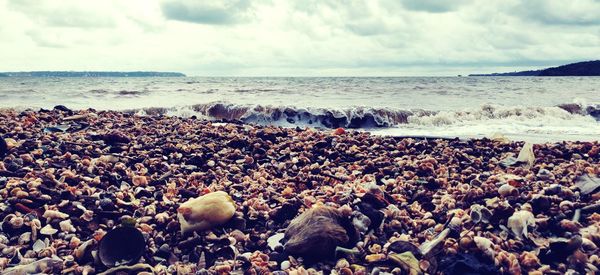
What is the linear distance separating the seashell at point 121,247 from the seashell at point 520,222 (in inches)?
112

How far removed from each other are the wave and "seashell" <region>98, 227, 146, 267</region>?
12016 mm

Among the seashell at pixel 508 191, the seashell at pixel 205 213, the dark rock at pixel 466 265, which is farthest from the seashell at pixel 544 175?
the seashell at pixel 205 213

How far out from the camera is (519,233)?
12.3ft

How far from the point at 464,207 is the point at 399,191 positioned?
799 mm

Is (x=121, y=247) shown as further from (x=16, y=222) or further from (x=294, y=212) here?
(x=294, y=212)

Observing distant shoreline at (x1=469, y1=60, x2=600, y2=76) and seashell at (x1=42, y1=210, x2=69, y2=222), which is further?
distant shoreline at (x1=469, y1=60, x2=600, y2=76)

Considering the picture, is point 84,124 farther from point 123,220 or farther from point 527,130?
point 527,130

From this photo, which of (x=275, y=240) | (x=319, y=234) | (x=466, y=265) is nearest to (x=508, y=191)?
(x=466, y=265)

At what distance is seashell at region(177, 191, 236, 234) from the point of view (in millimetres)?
4070

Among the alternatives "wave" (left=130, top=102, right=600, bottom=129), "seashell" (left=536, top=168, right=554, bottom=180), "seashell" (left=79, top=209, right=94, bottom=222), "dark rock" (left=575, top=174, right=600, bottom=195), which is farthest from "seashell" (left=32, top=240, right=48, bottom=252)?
"wave" (left=130, top=102, right=600, bottom=129)

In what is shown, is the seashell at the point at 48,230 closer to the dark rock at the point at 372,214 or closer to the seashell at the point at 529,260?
the dark rock at the point at 372,214

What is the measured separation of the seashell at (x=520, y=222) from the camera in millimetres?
3760

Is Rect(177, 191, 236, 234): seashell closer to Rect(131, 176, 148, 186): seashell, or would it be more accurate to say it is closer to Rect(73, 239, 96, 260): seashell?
Rect(73, 239, 96, 260): seashell

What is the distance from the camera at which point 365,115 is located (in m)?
16.2
